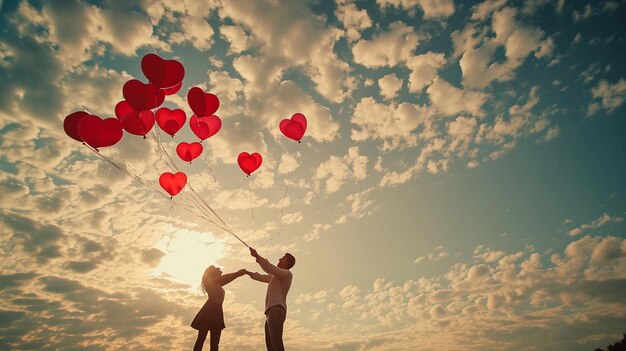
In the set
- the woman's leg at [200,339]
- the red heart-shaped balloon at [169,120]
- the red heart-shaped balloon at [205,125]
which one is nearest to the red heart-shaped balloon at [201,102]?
the red heart-shaped balloon at [205,125]

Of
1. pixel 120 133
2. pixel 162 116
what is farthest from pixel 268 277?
pixel 162 116

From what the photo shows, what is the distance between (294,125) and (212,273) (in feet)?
12.9

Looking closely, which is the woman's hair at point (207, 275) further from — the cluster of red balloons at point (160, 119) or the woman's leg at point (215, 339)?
the cluster of red balloons at point (160, 119)

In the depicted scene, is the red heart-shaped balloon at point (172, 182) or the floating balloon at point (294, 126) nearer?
the red heart-shaped balloon at point (172, 182)

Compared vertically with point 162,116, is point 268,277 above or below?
below

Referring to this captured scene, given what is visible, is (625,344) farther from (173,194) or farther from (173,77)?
(173,77)

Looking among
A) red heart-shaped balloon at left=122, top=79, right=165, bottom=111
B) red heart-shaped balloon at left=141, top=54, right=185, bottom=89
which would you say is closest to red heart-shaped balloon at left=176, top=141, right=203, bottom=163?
red heart-shaped balloon at left=122, top=79, right=165, bottom=111

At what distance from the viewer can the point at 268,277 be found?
5.02 metres

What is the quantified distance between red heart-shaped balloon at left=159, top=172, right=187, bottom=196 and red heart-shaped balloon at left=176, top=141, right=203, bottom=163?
503 millimetres

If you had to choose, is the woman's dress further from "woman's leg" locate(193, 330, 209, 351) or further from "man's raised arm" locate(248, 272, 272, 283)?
"man's raised arm" locate(248, 272, 272, 283)

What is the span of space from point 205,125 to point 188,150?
814 mm

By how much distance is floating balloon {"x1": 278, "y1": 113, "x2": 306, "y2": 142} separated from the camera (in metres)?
7.95

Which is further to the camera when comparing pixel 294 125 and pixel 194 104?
pixel 294 125

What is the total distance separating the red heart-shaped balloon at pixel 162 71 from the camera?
593cm
